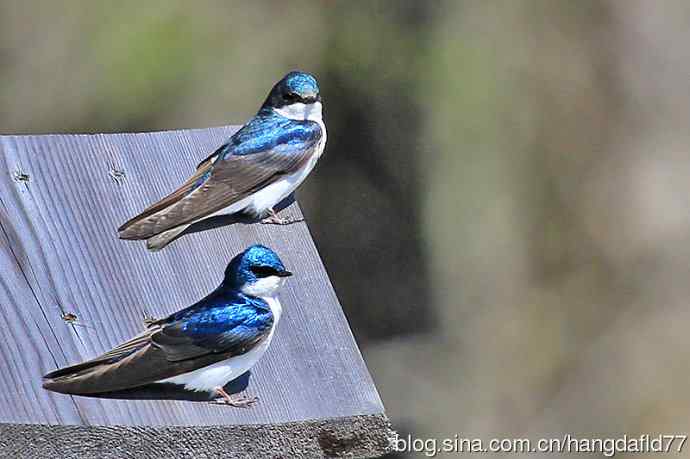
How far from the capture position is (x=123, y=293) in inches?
120

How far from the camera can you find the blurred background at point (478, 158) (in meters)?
5.79

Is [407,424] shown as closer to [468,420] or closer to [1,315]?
[468,420]

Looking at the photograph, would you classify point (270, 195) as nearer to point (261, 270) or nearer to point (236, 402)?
point (261, 270)

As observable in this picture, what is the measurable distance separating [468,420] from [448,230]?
2.50 feet

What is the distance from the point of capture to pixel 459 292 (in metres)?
6.00

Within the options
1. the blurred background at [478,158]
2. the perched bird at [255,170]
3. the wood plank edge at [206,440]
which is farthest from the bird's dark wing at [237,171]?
the blurred background at [478,158]

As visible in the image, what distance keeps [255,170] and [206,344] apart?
0.67 meters

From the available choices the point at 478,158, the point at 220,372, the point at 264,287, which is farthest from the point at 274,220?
the point at 478,158

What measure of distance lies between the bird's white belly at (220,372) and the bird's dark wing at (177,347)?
2 cm

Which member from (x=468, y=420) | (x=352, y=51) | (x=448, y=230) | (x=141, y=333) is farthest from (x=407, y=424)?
(x=141, y=333)

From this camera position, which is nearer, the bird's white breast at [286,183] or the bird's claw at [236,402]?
the bird's claw at [236,402]

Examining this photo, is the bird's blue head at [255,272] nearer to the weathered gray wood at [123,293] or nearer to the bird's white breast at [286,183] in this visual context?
the weathered gray wood at [123,293]

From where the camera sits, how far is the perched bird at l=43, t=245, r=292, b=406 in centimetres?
274

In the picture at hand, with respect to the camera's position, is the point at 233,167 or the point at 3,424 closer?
the point at 3,424
